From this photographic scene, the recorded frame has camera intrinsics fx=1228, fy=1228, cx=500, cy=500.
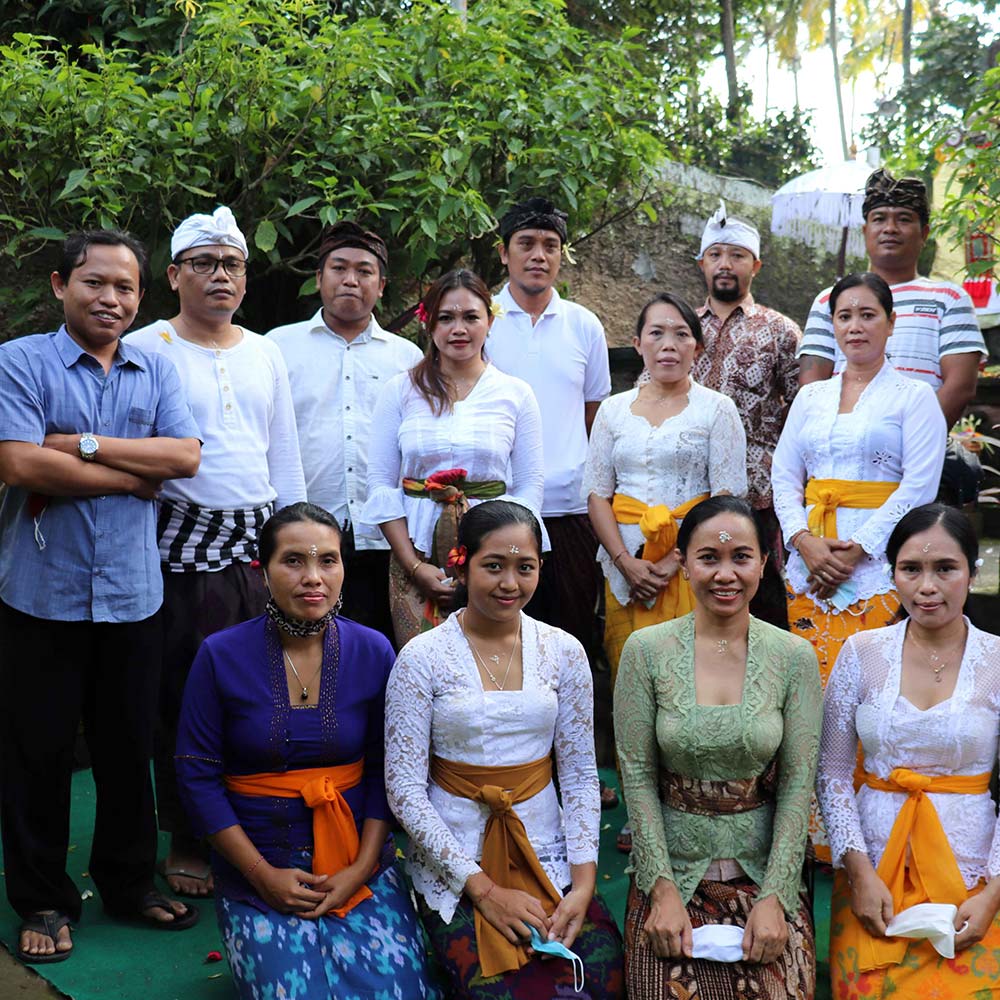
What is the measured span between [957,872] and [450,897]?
4.11ft

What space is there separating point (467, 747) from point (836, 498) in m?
1.48

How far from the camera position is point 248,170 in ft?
16.8

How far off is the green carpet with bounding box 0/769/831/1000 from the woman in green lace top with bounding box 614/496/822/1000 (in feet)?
1.45

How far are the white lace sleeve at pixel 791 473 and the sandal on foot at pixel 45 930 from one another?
2455 millimetres

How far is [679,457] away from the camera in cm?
401

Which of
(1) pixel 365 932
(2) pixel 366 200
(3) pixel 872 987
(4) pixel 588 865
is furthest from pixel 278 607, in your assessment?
(2) pixel 366 200

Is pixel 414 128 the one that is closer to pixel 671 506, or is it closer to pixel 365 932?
pixel 671 506

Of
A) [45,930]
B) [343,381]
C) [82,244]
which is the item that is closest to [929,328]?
[343,381]

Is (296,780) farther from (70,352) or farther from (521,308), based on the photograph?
(521,308)

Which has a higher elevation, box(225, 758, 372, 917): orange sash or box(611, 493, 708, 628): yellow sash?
box(611, 493, 708, 628): yellow sash

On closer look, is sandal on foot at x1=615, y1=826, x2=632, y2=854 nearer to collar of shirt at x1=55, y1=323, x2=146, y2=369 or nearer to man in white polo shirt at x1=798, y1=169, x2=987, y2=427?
man in white polo shirt at x1=798, y1=169, x2=987, y2=427

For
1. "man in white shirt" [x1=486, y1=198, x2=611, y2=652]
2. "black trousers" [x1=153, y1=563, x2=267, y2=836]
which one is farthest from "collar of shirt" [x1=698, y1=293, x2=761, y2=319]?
"black trousers" [x1=153, y1=563, x2=267, y2=836]

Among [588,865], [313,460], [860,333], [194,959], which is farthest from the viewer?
[313,460]

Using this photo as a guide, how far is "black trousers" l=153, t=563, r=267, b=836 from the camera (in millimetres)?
3672
